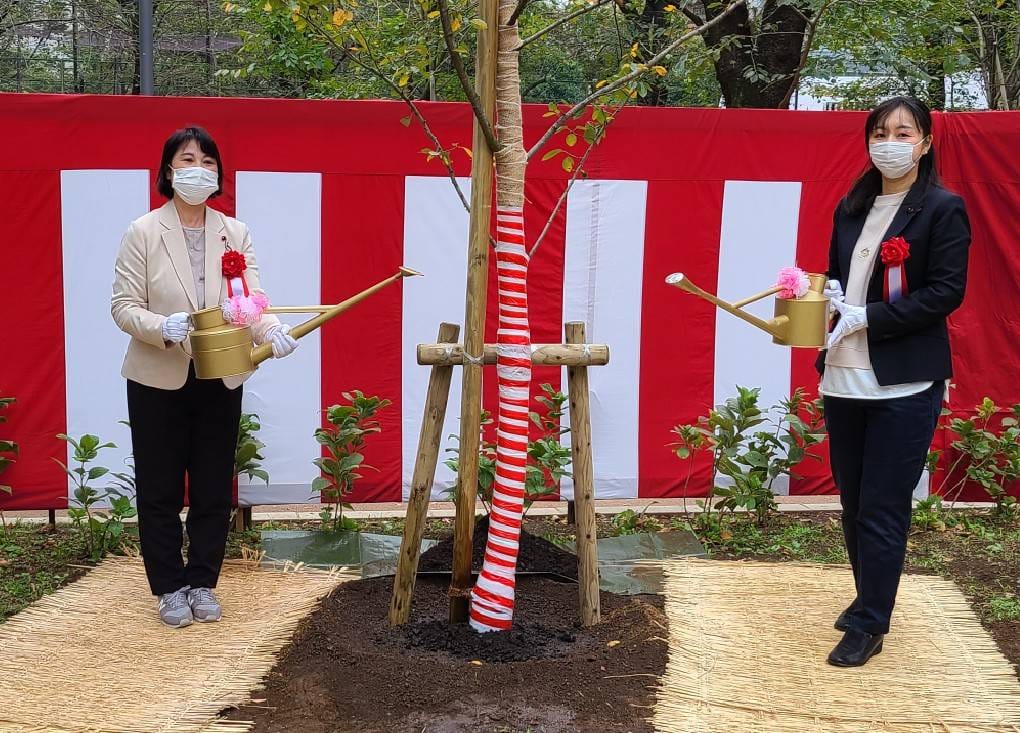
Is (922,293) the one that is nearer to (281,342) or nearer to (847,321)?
(847,321)

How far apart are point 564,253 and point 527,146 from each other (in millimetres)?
550

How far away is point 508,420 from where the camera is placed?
3574mm

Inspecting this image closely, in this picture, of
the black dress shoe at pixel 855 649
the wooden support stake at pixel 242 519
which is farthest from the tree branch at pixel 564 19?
the wooden support stake at pixel 242 519

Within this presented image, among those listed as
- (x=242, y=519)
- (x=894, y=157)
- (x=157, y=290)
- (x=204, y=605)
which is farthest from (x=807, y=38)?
(x=204, y=605)

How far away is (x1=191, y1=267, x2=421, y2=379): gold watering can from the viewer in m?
3.44

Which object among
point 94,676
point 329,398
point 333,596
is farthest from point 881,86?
point 94,676

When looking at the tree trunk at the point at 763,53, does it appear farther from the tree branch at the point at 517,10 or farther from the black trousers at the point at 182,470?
the black trousers at the point at 182,470

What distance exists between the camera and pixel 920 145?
346 cm

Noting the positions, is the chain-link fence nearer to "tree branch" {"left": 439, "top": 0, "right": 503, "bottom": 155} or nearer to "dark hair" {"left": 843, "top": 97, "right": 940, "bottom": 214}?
"tree branch" {"left": 439, "top": 0, "right": 503, "bottom": 155}

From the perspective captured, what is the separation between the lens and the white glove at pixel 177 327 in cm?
360

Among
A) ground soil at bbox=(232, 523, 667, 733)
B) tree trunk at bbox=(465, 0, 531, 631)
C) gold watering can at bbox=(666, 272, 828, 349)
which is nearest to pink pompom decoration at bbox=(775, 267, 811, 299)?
gold watering can at bbox=(666, 272, 828, 349)

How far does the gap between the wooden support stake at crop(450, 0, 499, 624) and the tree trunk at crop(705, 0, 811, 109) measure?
4.72 m

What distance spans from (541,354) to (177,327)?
3.97 ft

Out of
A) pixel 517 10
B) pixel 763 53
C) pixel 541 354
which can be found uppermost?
pixel 763 53
